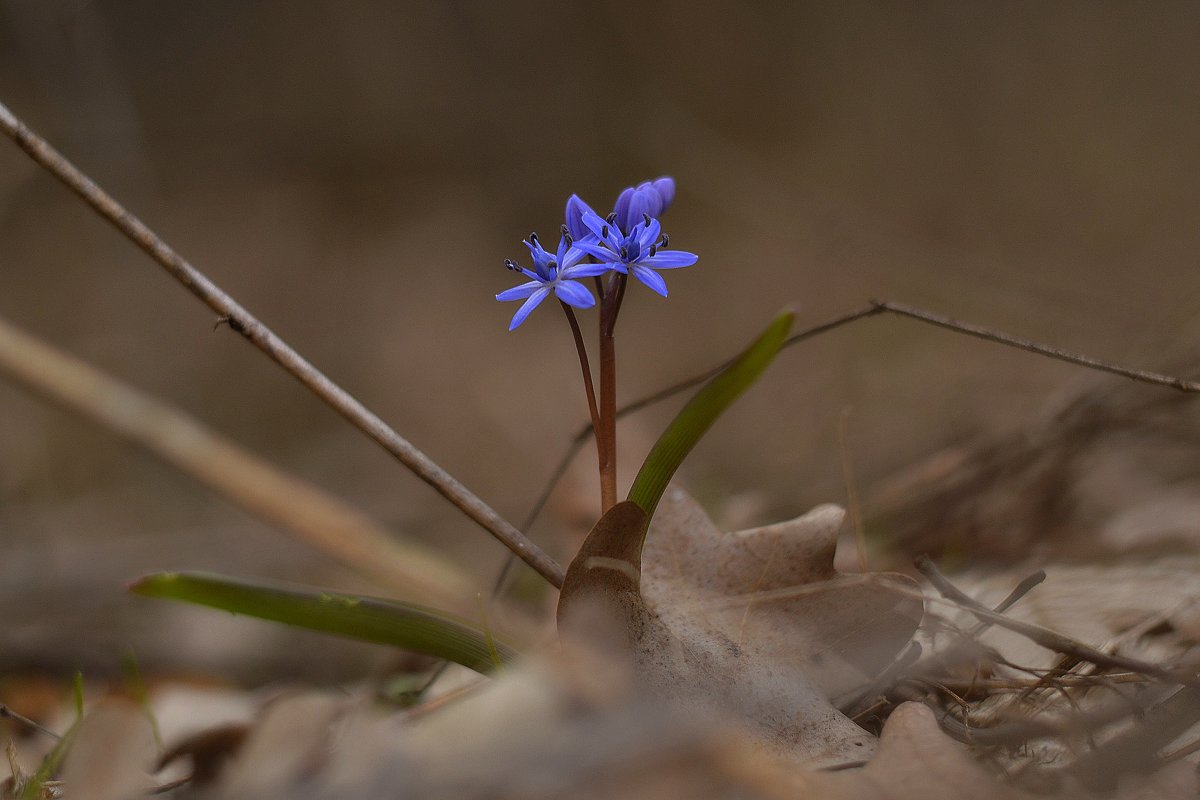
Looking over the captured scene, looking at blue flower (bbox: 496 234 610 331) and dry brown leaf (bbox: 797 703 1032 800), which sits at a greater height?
blue flower (bbox: 496 234 610 331)

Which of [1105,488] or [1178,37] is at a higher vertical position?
[1178,37]

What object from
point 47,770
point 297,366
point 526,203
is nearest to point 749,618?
point 297,366

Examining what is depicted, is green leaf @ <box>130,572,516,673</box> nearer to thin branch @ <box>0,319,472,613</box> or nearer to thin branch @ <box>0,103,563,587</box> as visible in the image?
thin branch @ <box>0,103,563,587</box>

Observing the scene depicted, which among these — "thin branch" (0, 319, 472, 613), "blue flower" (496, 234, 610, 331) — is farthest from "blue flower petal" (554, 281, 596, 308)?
"thin branch" (0, 319, 472, 613)

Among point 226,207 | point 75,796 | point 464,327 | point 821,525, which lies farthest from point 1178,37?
point 75,796

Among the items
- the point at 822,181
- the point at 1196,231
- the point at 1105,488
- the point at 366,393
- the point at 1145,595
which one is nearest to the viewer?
the point at 1145,595

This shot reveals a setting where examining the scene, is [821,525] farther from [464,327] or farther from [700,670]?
[464,327]
